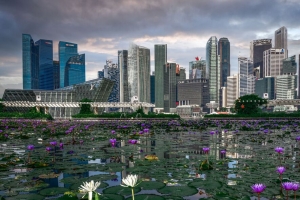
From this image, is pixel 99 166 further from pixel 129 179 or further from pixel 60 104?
pixel 60 104

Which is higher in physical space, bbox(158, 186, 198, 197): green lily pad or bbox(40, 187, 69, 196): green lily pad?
bbox(158, 186, 198, 197): green lily pad

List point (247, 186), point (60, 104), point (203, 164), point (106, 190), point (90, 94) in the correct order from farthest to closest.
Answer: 1. point (90, 94)
2. point (60, 104)
3. point (203, 164)
4. point (247, 186)
5. point (106, 190)

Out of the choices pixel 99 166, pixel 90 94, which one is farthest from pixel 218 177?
pixel 90 94

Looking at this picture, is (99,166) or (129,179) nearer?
(129,179)

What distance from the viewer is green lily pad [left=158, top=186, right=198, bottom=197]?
13.8 ft

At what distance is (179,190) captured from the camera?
4344 mm

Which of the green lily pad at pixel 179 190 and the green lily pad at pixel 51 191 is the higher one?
the green lily pad at pixel 179 190

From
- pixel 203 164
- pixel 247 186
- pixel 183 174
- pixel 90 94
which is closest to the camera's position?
pixel 247 186

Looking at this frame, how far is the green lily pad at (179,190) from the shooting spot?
421cm

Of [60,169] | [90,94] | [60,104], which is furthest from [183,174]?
[90,94]

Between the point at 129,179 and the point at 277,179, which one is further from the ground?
Result: the point at 129,179

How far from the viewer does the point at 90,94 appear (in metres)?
93.3

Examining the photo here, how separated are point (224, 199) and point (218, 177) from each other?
1.44m

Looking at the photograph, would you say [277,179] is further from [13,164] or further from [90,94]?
[90,94]
